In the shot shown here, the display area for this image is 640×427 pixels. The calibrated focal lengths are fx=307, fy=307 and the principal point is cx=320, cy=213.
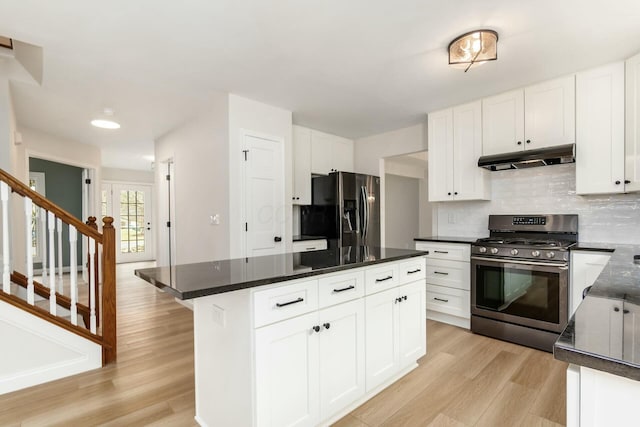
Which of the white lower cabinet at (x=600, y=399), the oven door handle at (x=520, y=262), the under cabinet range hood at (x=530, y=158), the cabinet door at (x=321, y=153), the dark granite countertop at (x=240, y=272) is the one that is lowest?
the oven door handle at (x=520, y=262)

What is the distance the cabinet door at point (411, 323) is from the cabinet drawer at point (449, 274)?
102cm

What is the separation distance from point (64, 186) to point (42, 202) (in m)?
5.26

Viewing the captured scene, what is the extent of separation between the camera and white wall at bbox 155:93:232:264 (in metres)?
3.25

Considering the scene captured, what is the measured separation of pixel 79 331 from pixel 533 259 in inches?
147

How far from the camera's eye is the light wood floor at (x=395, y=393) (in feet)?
5.83

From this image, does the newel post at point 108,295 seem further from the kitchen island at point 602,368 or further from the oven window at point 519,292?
the oven window at point 519,292

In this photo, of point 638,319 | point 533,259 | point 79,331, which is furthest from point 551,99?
point 79,331

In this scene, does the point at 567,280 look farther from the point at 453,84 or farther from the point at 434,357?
the point at 453,84

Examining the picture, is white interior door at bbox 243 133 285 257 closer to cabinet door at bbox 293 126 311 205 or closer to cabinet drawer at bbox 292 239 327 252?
cabinet drawer at bbox 292 239 327 252

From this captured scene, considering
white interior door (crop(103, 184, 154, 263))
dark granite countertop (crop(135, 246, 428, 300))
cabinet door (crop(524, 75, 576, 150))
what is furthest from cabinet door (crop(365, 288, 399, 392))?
white interior door (crop(103, 184, 154, 263))

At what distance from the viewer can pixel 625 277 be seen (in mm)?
1246

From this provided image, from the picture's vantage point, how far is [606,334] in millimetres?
681

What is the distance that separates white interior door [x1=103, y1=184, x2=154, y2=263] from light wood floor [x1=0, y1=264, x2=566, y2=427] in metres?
5.60

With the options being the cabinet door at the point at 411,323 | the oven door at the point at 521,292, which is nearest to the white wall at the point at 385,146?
the oven door at the point at 521,292
